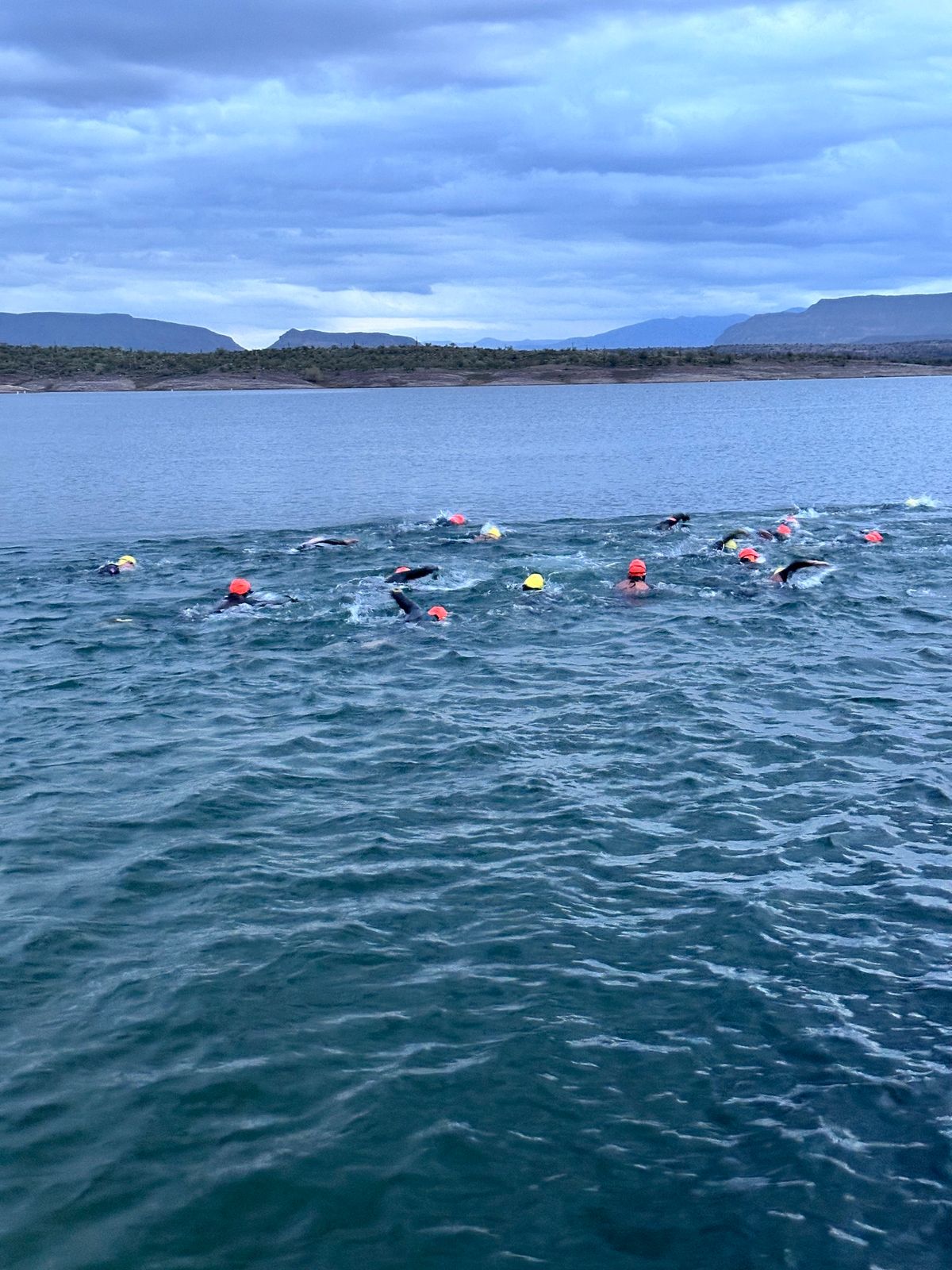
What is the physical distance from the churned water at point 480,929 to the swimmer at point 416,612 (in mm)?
423

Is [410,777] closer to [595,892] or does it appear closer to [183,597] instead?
[595,892]

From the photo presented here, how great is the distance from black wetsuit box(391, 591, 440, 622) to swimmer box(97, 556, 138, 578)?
31.1 ft

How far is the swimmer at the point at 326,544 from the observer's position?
33.3 m

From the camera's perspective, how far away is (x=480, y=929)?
12070 mm

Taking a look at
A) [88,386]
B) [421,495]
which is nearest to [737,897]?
[421,495]

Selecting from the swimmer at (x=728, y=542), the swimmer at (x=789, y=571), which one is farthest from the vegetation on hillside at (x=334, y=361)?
the swimmer at (x=789, y=571)

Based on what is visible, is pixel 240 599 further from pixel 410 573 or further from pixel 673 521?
pixel 673 521

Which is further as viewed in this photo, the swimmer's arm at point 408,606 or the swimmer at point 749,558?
the swimmer at point 749,558

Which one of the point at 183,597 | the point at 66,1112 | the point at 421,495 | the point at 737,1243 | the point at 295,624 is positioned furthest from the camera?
the point at 421,495

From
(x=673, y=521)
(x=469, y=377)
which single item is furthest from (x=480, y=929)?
(x=469, y=377)

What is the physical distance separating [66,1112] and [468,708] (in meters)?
10.3

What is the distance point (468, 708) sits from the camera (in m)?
18.9

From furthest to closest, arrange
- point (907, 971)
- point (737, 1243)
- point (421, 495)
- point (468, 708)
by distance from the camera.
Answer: point (421, 495)
point (468, 708)
point (907, 971)
point (737, 1243)

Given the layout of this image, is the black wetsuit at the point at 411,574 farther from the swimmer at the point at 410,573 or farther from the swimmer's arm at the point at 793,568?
the swimmer's arm at the point at 793,568
